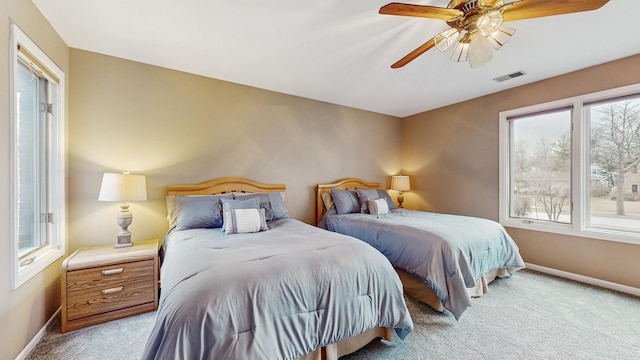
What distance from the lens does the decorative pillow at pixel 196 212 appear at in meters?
2.50

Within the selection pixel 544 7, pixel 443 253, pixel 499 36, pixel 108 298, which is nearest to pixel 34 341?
pixel 108 298

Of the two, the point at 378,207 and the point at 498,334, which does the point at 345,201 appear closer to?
the point at 378,207

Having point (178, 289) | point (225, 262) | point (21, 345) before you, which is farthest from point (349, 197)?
point (21, 345)

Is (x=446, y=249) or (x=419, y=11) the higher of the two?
(x=419, y=11)

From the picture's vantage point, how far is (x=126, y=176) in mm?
2342

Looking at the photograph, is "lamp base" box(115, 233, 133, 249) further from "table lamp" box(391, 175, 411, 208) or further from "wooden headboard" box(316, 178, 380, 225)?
"table lamp" box(391, 175, 411, 208)

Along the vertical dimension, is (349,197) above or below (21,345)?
above

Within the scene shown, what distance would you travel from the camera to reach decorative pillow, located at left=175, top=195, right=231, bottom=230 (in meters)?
2.50

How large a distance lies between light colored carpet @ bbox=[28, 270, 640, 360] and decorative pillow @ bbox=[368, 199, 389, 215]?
4.32ft

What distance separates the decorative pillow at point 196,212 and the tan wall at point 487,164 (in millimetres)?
3739

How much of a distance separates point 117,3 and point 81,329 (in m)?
2.59

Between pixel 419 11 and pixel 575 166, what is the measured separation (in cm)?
306

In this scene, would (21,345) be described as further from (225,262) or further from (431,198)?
(431,198)

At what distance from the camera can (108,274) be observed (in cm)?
209
